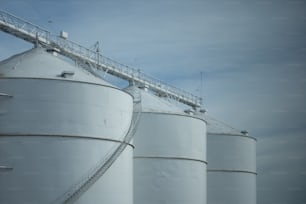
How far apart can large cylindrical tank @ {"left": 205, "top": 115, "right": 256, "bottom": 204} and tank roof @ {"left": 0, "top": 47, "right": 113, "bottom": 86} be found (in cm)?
1389

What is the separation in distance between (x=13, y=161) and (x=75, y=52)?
508 inches

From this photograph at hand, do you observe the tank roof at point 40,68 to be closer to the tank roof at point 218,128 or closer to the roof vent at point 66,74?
the roof vent at point 66,74

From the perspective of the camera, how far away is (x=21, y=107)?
23.7 metres

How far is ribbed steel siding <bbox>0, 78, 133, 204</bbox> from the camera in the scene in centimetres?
2322

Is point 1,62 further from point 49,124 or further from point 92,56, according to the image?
point 92,56

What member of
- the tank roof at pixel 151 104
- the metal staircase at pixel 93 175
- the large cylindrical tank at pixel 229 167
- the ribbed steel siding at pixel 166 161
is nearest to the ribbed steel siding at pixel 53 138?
the metal staircase at pixel 93 175

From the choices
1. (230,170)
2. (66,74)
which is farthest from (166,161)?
(230,170)

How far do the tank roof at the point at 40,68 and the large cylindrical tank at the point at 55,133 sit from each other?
0.14 ft

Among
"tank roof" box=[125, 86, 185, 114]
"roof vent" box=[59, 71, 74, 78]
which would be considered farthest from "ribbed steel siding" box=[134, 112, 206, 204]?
"roof vent" box=[59, 71, 74, 78]

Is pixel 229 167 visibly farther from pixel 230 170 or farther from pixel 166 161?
pixel 166 161

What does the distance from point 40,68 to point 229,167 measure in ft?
55.9

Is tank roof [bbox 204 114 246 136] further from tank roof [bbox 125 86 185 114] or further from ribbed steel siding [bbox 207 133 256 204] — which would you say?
tank roof [bbox 125 86 185 114]

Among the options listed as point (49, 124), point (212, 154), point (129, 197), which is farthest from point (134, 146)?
point (212, 154)

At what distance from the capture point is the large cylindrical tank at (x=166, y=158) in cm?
3016
